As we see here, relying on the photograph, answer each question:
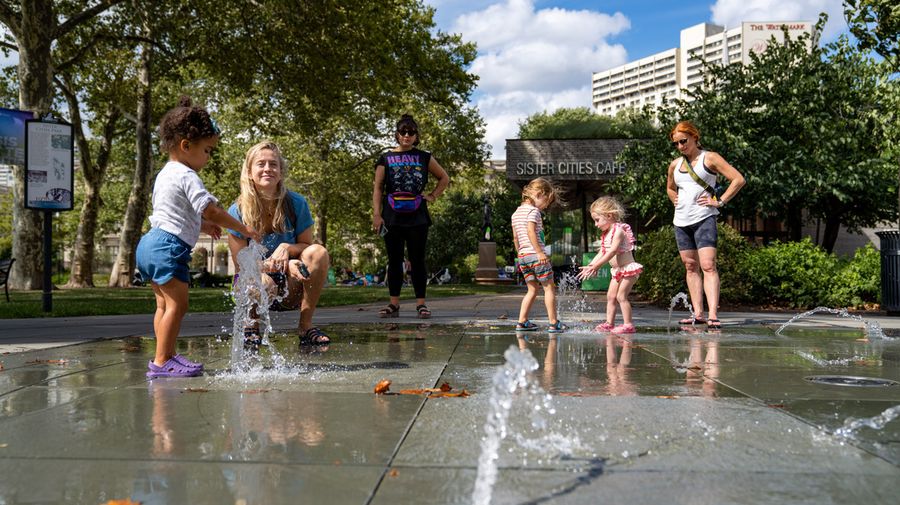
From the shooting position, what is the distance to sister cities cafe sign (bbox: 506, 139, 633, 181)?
80.4 ft

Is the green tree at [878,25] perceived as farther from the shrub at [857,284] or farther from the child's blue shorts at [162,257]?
the child's blue shorts at [162,257]

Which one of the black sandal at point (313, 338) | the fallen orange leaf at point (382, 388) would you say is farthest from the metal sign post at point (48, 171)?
the fallen orange leaf at point (382, 388)

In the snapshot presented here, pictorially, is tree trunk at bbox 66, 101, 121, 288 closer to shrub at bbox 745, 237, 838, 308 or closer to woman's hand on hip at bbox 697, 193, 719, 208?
shrub at bbox 745, 237, 838, 308

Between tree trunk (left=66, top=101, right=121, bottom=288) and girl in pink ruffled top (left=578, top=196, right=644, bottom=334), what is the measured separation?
78.5 feet

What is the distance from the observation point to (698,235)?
7379 mm

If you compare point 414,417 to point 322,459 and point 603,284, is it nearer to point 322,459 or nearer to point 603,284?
point 322,459

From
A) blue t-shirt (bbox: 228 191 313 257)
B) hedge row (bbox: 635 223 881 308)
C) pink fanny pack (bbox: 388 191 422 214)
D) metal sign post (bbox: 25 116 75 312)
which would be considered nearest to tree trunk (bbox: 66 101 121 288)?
metal sign post (bbox: 25 116 75 312)

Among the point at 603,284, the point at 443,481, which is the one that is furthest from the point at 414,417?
the point at 603,284

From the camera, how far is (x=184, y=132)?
4289mm

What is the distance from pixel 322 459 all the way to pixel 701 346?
4047mm

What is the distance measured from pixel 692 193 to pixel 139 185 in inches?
940

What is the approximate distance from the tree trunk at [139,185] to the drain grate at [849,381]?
80.7ft

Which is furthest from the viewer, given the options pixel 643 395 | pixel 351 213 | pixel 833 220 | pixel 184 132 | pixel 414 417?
pixel 351 213

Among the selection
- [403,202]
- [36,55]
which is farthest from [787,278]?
[36,55]
